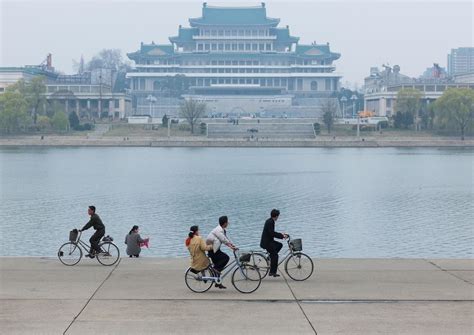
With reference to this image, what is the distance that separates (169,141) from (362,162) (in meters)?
38.1

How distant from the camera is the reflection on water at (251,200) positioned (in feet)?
113

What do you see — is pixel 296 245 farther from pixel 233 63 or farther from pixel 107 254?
pixel 233 63

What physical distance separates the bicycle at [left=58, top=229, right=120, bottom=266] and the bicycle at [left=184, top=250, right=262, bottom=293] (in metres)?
4.35

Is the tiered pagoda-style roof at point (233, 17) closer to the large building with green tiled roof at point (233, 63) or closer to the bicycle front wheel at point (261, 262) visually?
the large building with green tiled roof at point (233, 63)

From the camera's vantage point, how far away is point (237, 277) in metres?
17.3

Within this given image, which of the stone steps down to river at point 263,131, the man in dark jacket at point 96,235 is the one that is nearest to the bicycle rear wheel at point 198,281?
the man in dark jacket at point 96,235

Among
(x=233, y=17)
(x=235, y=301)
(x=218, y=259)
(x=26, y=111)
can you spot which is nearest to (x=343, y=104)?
(x=233, y=17)

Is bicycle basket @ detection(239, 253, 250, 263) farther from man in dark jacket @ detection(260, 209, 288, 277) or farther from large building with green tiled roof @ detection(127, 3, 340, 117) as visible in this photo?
large building with green tiled roof @ detection(127, 3, 340, 117)

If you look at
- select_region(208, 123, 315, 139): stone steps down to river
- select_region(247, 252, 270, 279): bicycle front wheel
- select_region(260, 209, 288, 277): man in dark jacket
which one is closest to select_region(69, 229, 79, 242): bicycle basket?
select_region(247, 252, 270, 279): bicycle front wheel

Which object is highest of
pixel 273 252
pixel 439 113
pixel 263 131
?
pixel 439 113

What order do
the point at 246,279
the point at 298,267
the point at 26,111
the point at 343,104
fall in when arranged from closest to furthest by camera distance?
1. the point at 246,279
2. the point at 298,267
3. the point at 26,111
4. the point at 343,104

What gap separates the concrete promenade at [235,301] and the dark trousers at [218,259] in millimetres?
498

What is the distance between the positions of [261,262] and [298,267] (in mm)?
1126

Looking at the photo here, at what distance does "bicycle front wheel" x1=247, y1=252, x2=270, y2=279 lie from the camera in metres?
18.5
